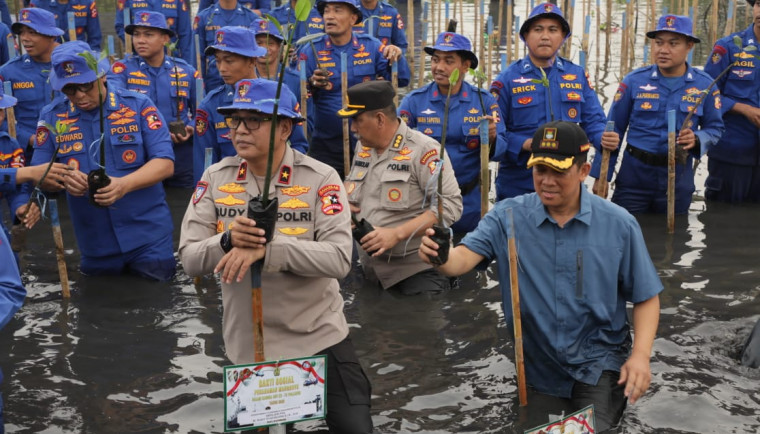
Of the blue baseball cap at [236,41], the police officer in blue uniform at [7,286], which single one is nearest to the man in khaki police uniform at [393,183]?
the blue baseball cap at [236,41]

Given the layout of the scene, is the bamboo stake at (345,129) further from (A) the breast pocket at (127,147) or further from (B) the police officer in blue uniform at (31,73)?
(B) the police officer in blue uniform at (31,73)

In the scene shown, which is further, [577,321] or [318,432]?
[318,432]

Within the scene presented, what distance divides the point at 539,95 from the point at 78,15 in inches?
286

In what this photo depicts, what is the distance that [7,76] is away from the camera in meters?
9.06

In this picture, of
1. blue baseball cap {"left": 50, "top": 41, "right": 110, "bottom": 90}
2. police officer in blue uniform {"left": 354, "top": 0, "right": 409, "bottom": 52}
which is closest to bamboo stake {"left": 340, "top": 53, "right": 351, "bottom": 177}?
police officer in blue uniform {"left": 354, "top": 0, "right": 409, "bottom": 52}

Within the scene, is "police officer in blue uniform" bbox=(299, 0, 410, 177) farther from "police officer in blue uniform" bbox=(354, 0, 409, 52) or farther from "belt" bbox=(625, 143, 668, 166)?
"belt" bbox=(625, 143, 668, 166)

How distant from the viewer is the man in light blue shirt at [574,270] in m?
4.49

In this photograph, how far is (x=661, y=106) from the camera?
8.27 m

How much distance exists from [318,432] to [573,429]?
163cm

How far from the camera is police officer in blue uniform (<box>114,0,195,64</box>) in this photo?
11.9 m

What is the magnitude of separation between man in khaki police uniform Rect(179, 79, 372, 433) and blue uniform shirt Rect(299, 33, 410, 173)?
16.3 ft

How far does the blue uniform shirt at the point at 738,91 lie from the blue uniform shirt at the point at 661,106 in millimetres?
576

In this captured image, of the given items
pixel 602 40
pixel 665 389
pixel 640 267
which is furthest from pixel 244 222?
pixel 602 40

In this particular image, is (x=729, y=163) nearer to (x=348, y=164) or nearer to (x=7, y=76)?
(x=348, y=164)
